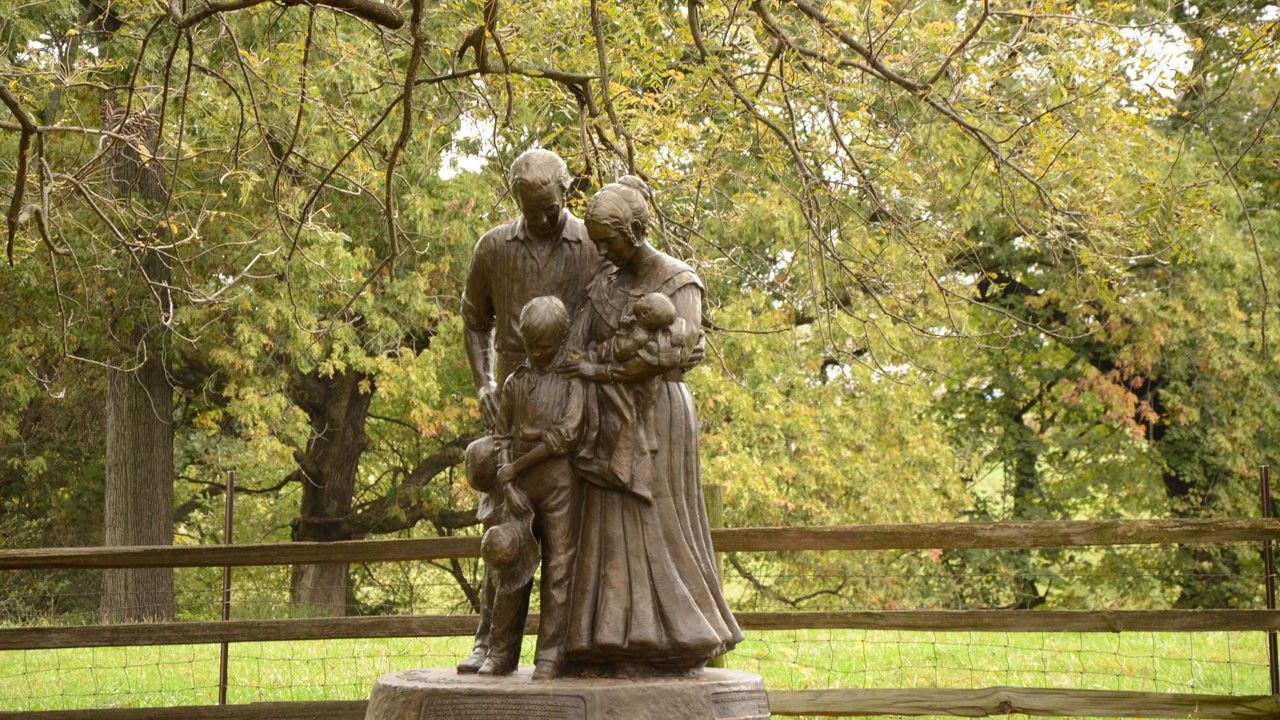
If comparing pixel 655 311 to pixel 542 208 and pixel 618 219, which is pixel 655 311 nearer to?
pixel 618 219

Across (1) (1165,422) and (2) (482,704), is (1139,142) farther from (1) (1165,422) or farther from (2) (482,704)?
(1) (1165,422)

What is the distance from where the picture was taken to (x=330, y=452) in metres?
17.2

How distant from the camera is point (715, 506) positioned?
758cm

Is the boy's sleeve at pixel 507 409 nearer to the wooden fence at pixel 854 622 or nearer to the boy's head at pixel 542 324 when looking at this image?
the boy's head at pixel 542 324

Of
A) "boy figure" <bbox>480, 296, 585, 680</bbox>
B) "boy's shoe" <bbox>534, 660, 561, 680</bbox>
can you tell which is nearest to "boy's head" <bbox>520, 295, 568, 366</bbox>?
"boy figure" <bbox>480, 296, 585, 680</bbox>

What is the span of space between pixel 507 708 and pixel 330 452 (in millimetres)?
12939

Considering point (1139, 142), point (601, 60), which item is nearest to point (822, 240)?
point (601, 60)

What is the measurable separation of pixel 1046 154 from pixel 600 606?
3.58 metres

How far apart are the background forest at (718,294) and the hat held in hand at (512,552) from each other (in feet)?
6.24

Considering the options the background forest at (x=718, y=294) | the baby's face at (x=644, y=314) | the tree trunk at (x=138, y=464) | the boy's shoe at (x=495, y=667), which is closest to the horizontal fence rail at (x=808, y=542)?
the background forest at (x=718, y=294)

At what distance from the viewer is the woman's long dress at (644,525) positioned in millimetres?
4965

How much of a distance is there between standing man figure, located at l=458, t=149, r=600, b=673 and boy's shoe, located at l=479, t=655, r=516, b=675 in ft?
0.26

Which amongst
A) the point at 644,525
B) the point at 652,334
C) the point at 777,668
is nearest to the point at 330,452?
the point at 777,668

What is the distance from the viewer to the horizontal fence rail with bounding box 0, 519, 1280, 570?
746 cm
